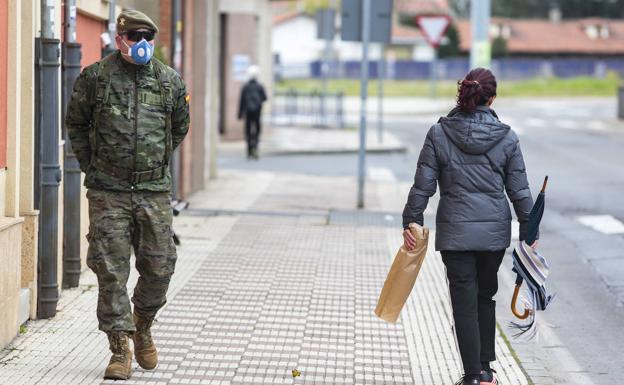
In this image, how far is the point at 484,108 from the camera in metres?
6.17

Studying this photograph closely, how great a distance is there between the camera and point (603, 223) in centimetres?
1379

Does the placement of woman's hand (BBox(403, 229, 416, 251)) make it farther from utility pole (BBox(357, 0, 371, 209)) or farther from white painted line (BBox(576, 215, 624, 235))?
utility pole (BBox(357, 0, 371, 209))

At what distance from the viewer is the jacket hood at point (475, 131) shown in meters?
6.09

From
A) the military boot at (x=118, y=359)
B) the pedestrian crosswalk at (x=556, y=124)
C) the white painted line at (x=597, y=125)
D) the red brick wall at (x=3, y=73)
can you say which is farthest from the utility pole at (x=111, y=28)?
the white painted line at (x=597, y=125)

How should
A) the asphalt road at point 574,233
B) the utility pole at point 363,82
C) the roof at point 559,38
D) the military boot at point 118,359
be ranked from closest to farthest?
the military boot at point 118,359, the asphalt road at point 574,233, the utility pole at point 363,82, the roof at point 559,38

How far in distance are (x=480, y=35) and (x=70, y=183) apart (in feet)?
39.3

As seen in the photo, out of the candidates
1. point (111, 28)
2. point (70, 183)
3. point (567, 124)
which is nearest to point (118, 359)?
point (70, 183)

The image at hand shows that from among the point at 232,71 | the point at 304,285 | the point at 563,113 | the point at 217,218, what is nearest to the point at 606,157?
the point at 232,71

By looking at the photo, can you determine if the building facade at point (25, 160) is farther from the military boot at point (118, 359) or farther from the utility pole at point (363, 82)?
the utility pole at point (363, 82)

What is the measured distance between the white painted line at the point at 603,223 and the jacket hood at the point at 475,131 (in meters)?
7.30

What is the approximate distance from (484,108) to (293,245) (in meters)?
5.52

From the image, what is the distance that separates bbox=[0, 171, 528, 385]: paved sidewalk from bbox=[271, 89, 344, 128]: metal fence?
68.7 ft

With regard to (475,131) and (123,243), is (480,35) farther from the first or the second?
(123,243)

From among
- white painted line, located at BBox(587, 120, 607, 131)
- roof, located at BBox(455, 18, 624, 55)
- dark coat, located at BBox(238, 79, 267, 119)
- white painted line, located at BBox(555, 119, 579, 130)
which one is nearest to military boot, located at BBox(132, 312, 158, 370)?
dark coat, located at BBox(238, 79, 267, 119)
